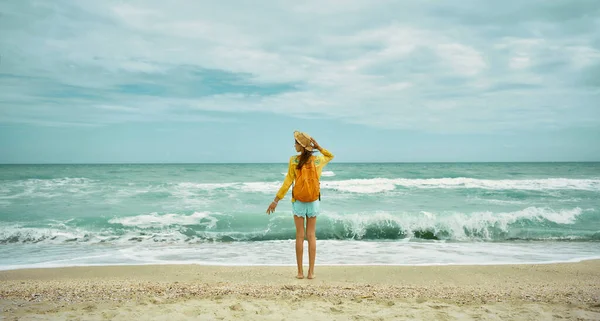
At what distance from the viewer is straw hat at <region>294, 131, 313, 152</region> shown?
526 centimetres

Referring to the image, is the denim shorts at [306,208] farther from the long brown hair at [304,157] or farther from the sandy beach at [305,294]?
the sandy beach at [305,294]

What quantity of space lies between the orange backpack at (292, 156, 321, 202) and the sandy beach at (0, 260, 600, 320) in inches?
43.1

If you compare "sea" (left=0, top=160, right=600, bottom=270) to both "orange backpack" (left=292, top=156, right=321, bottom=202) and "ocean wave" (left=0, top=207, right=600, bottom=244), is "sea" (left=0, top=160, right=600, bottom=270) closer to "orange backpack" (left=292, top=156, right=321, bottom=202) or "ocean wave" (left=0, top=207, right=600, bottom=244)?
"ocean wave" (left=0, top=207, right=600, bottom=244)

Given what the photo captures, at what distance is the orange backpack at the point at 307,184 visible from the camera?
5.34 meters

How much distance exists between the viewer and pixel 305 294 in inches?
183

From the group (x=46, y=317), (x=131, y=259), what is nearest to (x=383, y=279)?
(x=46, y=317)

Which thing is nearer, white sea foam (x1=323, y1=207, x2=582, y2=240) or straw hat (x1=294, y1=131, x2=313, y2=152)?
straw hat (x1=294, y1=131, x2=313, y2=152)

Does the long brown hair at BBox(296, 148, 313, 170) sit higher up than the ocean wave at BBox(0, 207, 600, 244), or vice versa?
the long brown hair at BBox(296, 148, 313, 170)

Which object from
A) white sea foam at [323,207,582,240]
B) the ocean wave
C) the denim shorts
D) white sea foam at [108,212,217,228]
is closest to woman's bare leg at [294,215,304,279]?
the denim shorts

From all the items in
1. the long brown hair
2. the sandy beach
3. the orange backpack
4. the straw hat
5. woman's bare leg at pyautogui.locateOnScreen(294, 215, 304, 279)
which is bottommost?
the sandy beach

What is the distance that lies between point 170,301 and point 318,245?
5.39 meters

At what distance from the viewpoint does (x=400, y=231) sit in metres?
11.6

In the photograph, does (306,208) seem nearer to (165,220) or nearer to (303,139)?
(303,139)

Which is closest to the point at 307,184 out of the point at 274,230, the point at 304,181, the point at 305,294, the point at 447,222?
the point at 304,181
